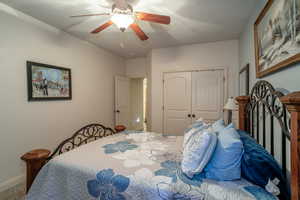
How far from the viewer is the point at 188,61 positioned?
3.56m

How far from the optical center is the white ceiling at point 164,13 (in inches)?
77.4

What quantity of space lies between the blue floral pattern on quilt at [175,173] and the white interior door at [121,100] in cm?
311

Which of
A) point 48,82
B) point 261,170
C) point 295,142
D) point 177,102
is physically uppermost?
point 48,82

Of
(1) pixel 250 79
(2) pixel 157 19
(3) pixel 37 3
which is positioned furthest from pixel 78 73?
(1) pixel 250 79

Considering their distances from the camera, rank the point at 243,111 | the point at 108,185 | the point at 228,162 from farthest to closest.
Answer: the point at 243,111 < the point at 108,185 < the point at 228,162

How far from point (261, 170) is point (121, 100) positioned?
384 centimetres

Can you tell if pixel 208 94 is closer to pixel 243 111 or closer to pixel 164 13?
pixel 243 111

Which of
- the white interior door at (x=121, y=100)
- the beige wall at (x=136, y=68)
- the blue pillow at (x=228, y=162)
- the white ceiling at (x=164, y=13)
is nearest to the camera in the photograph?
the blue pillow at (x=228, y=162)

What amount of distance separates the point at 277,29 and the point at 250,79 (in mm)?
1145

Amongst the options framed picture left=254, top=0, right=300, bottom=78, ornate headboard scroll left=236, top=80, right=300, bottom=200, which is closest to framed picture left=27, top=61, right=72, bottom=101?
ornate headboard scroll left=236, top=80, right=300, bottom=200

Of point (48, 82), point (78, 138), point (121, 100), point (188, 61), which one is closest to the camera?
point (48, 82)

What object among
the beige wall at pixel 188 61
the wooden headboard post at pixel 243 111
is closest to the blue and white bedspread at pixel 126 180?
the wooden headboard post at pixel 243 111

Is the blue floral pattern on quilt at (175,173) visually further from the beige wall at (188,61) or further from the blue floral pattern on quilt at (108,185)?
the beige wall at (188,61)

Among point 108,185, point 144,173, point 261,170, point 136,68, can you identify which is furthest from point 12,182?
point 136,68
